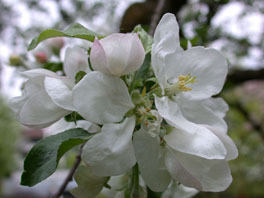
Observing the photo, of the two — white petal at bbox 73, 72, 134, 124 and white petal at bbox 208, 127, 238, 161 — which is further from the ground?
white petal at bbox 73, 72, 134, 124

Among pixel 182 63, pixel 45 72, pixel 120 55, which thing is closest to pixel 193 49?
pixel 182 63

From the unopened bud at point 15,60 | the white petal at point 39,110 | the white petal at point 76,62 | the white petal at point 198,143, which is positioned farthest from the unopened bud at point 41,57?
the white petal at point 198,143

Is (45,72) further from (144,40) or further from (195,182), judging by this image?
(195,182)

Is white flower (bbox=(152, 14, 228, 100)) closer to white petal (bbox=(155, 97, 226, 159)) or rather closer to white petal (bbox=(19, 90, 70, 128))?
white petal (bbox=(155, 97, 226, 159))

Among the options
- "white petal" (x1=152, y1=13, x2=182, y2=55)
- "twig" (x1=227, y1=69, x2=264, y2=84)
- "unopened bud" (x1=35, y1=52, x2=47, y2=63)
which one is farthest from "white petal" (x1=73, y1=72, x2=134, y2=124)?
"twig" (x1=227, y1=69, x2=264, y2=84)

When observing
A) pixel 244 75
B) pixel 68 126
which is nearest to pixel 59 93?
pixel 68 126

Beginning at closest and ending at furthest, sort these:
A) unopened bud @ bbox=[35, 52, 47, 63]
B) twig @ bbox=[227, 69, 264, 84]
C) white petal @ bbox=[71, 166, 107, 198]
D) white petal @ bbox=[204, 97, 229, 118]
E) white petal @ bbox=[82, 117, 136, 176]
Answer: white petal @ bbox=[82, 117, 136, 176]
white petal @ bbox=[71, 166, 107, 198]
white petal @ bbox=[204, 97, 229, 118]
unopened bud @ bbox=[35, 52, 47, 63]
twig @ bbox=[227, 69, 264, 84]
